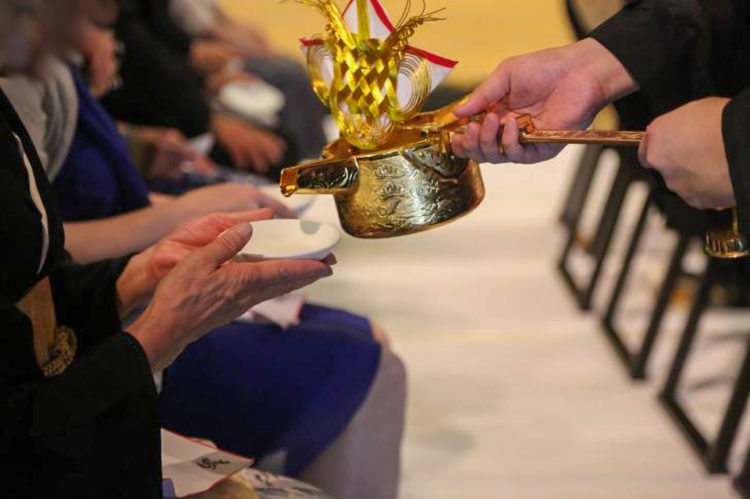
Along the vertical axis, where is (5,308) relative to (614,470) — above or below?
above

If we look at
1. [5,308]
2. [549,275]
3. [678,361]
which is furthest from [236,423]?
[549,275]

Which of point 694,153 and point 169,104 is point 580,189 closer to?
point 169,104

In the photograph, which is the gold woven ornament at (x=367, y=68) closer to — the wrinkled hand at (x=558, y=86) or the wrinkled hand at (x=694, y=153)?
the wrinkled hand at (x=558, y=86)

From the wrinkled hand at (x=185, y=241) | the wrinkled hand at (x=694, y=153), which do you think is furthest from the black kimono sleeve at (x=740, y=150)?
the wrinkled hand at (x=185, y=241)

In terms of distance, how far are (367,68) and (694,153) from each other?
319mm

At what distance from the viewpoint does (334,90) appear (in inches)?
38.7

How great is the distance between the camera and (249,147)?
251cm

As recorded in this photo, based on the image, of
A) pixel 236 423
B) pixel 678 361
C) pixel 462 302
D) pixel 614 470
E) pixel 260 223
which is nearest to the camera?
pixel 260 223

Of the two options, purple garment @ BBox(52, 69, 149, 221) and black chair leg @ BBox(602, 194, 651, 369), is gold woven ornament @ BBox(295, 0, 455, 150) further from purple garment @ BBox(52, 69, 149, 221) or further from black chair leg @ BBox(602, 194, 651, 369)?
black chair leg @ BBox(602, 194, 651, 369)

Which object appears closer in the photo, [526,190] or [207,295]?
[207,295]

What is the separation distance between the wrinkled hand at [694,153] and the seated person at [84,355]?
0.34 m

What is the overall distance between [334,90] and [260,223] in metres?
0.20

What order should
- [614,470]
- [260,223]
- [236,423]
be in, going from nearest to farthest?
[260,223] < [236,423] < [614,470]

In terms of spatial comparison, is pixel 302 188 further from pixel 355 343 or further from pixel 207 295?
pixel 355 343
